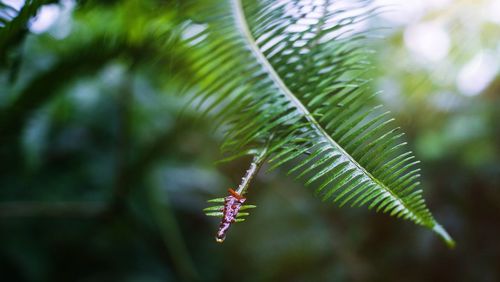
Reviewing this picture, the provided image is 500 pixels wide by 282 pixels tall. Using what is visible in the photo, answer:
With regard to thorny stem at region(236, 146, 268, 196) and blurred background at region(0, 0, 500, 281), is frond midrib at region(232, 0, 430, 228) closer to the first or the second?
thorny stem at region(236, 146, 268, 196)

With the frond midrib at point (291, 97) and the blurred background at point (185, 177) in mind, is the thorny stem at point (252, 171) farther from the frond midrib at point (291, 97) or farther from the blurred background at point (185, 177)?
the blurred background at point (185, 177)

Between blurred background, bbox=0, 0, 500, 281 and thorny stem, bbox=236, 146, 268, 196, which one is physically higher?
thorny stem, bbox=236, 146, 268, 196

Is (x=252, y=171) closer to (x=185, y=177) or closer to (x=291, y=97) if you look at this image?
(x=291, y=97)

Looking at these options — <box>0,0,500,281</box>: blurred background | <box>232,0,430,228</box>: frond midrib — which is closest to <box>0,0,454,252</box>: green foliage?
<box>232,0,430,228</box>: frond midrib

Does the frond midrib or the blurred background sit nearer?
the frond midrib

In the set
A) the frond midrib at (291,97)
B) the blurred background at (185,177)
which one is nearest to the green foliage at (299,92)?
the frond midrib at (291,97)

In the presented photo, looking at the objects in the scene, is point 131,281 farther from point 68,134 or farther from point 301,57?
point 301,57

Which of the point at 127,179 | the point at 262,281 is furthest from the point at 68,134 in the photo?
the point at 262,281
